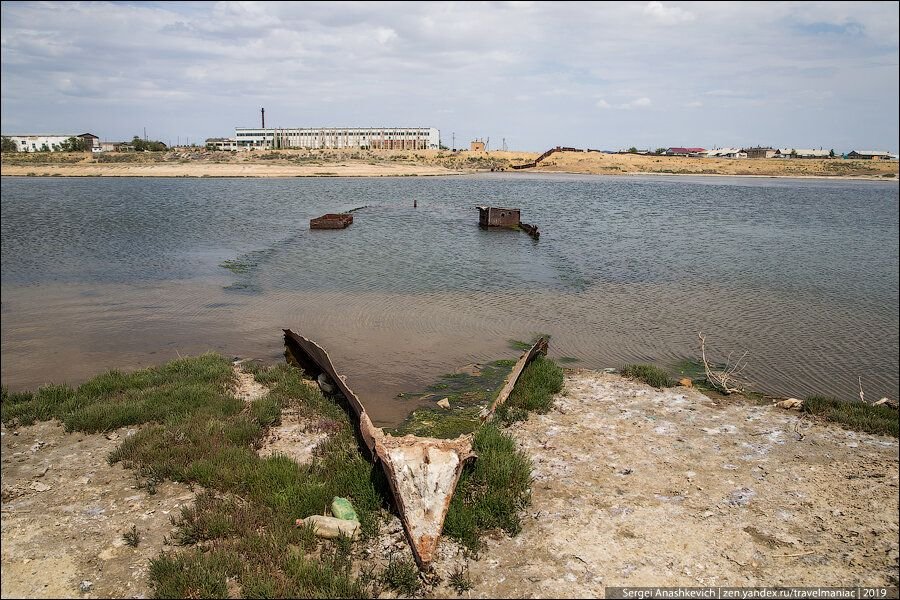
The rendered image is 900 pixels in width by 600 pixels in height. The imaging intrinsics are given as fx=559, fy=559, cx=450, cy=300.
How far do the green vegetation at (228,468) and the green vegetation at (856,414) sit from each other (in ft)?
22.4

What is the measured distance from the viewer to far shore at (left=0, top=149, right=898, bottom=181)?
71.8 m

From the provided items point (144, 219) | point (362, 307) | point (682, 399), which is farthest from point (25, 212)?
point (682, 399)

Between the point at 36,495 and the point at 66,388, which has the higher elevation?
the point at 66,388

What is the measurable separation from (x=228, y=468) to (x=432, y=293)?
1085 cm

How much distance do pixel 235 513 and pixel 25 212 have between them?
29.2 meters

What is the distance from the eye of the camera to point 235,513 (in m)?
5.74

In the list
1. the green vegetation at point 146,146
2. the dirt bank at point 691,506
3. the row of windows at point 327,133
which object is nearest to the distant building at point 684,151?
the row of windows at point 327,133

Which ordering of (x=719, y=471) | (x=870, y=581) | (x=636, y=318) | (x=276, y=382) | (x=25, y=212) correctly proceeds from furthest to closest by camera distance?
1. (x=25, y=212)
2. (x=636, y=318)
3. (x=276, y=382)
4. (x=719, y=471)
5. (x=870, y=581)

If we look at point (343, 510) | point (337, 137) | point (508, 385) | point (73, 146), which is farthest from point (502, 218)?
point (337, 137)

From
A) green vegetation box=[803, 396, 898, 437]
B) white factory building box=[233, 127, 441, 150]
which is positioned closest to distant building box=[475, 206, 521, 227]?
green vegetation box=[803, 396, 898, 437]

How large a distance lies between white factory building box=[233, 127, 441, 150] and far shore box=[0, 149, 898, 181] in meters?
32.0

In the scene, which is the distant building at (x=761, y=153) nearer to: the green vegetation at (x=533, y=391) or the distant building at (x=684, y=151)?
the distant building at (x=684, y=151)

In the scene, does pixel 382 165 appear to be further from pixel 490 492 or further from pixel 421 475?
pixel 421 475

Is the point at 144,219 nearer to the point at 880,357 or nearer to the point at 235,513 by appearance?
the point at 235,513
